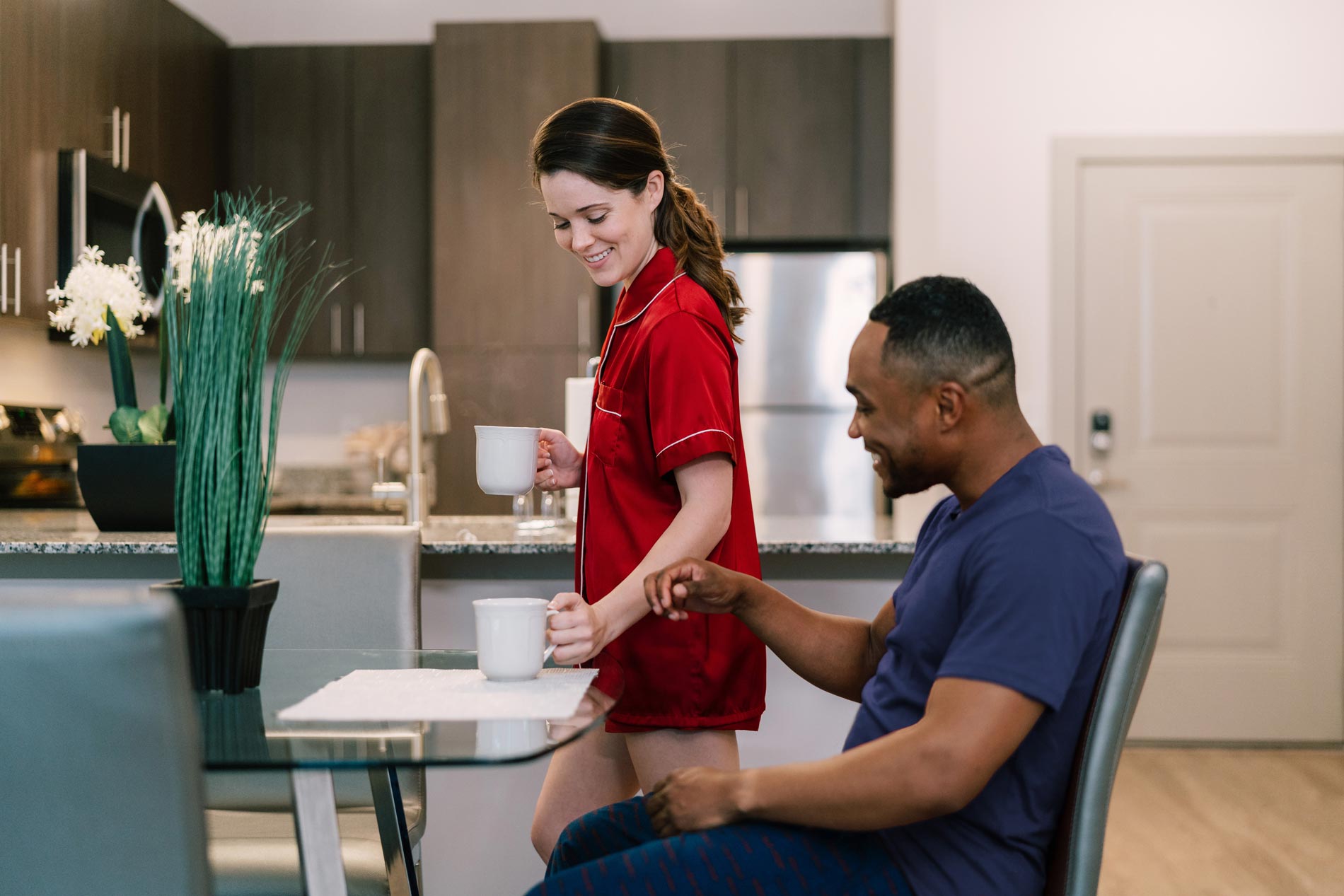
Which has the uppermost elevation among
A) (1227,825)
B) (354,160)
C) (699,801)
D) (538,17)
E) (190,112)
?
(538,17)

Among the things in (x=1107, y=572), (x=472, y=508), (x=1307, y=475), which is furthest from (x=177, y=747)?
(x=1307, y=475)

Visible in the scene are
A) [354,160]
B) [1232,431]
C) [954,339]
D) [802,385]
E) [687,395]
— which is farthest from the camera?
[354,160]

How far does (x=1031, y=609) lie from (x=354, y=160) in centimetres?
404

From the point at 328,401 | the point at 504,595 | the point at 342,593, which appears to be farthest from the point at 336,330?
the point at 342,593

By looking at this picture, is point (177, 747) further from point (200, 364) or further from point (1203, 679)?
point (1203, 679)

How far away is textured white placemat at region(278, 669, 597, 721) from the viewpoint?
1104 millimetres

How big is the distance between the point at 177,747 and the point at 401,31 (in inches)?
177

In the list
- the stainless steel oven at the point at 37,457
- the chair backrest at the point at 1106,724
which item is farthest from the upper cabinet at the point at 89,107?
the chair backrest at the point at 1106,724

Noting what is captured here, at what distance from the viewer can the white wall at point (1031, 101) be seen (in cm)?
400

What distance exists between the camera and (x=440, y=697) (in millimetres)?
1179

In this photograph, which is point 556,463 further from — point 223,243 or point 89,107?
point 89,107

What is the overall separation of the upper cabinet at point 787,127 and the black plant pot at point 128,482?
102 inches

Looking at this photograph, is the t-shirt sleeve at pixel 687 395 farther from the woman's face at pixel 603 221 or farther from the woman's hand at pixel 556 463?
the woman's hand at pixel 556 463

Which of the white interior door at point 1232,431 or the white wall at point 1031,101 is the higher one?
the white wall at point 1031,101
